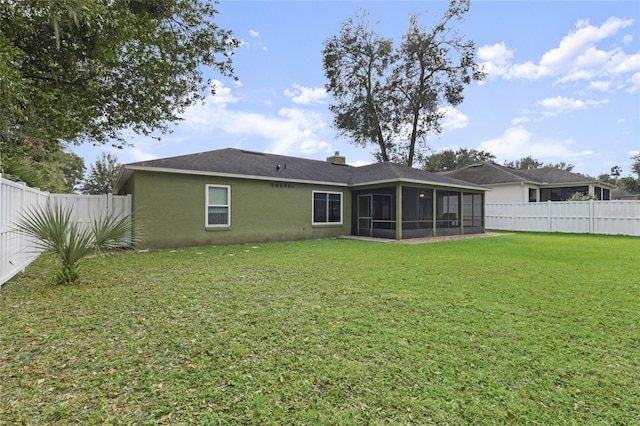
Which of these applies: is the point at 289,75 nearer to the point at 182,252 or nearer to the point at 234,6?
the point at 234,6

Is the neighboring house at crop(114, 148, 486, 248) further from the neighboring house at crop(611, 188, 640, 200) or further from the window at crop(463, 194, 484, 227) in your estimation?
the neighboring house at crop(611, 188, 640, 200)

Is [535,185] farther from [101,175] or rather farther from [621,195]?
[101,175]

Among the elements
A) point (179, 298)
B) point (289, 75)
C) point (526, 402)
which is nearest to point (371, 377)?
point (526, 402)

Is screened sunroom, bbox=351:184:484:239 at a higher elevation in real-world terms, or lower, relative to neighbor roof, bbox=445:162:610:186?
lower

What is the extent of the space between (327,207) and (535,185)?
54.4 ft

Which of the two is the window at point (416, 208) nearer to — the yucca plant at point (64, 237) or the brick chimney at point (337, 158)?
the brick chimney at point (337, 158)

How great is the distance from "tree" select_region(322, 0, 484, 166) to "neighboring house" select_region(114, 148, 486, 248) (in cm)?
831

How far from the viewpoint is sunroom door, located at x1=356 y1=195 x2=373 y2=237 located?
14544mm

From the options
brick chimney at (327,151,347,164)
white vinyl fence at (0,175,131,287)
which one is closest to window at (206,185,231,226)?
white vinyl fence at (0,175,131,287)

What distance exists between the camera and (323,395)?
226 centimetres

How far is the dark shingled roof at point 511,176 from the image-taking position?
2173cm

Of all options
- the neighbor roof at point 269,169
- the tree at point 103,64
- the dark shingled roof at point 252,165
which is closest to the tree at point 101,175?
the neighbor roof at point 269,169

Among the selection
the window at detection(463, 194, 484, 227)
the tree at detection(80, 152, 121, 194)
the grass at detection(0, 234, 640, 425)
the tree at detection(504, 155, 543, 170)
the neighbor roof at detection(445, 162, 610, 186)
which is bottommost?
the grass at detection(0, 234, 640, 425)

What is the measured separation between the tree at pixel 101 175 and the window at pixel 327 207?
33.0 metres
